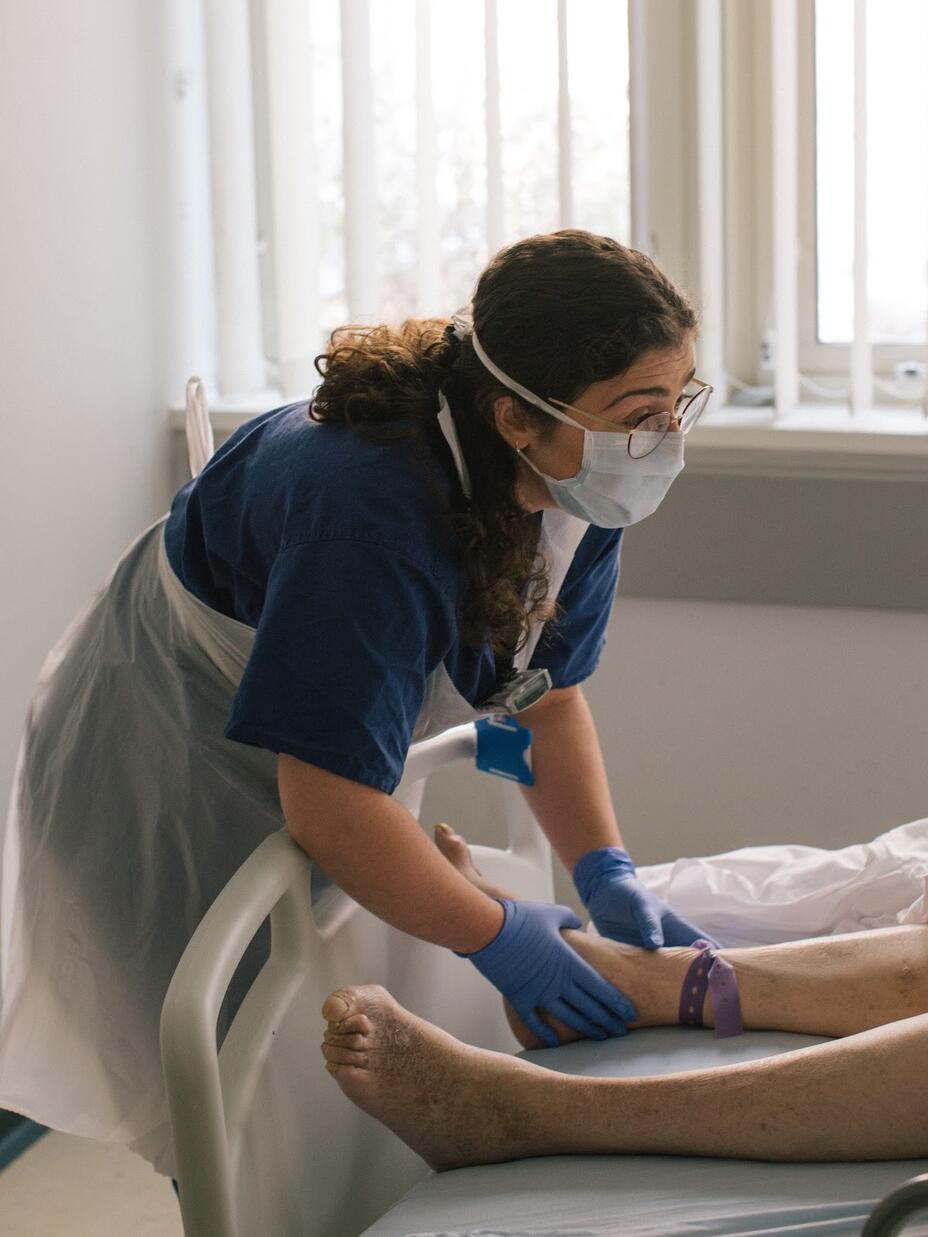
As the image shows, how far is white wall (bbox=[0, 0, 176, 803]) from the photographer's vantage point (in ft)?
7.15

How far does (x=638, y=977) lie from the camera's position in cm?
155

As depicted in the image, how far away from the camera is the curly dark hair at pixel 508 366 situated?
1.28 m

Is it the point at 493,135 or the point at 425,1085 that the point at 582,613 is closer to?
the point at 425,1085

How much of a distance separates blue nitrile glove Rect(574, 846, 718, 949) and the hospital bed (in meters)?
0.13

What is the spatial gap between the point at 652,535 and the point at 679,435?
35.6 inches

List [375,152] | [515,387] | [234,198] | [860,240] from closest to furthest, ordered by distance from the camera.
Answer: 1. [515,387]
2. [860,240]
3. [375,152]
4. [234,198]

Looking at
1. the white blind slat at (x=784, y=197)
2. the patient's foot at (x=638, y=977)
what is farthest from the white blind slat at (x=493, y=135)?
the patient's foot at (x=638, y=977)

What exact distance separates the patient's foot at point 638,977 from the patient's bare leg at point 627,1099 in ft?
0.57

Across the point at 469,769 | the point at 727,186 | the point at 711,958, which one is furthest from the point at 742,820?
the point at 727,186

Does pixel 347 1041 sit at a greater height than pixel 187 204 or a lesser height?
lesser

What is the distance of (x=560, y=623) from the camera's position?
1.59 metres

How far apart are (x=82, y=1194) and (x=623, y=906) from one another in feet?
3.62

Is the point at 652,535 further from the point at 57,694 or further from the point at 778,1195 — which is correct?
the point at 778,1195

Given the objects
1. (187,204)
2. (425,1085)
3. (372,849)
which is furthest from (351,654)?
(187,204)
